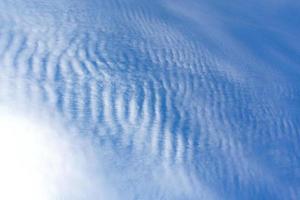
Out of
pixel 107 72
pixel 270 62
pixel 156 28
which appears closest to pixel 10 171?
pixel 107 72

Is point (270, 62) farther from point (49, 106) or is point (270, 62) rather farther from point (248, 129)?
point (49, 106)

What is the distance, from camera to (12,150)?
94cm

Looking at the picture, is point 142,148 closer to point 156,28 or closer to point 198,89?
point 198,89

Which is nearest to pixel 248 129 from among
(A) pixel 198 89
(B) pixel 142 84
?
(A) pixel 198 89

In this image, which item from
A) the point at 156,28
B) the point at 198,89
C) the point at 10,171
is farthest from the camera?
the point at 156,28

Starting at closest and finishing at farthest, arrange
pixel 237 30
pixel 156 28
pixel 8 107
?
pixel 8 107
pixel 156 28
pixel 237 30

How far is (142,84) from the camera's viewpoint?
3.91 ft

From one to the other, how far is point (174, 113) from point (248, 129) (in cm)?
23

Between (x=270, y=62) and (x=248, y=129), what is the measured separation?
0.40 meters

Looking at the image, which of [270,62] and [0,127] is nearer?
[0,127]

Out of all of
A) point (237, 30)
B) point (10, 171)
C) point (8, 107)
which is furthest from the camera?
point (237, 30)

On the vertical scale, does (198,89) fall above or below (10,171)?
above

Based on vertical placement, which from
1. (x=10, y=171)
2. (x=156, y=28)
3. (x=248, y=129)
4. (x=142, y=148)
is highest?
(x=156, y=28)

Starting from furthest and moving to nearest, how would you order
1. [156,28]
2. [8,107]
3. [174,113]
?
[156,28]
[174,113]
[8,107]
